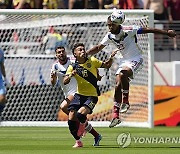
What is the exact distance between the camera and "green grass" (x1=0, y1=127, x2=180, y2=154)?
14281 millimetres

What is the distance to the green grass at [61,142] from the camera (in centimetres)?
1428

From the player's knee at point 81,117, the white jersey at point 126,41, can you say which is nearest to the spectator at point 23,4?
the white jersey at point 126,41

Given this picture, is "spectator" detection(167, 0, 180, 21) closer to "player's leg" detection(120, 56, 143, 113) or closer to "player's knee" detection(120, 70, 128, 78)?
"player's leg" detection(120, 56, 143, 113)

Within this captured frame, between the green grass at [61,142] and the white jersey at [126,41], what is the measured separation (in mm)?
1719

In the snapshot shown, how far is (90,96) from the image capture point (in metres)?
15.4

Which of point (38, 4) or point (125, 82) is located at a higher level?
point (38, 4)

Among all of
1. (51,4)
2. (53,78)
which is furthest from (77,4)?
(53,78)

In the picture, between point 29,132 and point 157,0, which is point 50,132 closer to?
point 29,132

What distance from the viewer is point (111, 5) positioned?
24.5 meters

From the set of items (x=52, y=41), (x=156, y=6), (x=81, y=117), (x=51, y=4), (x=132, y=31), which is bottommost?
(x=81, y=117)

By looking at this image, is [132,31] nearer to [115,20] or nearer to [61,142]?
[115,20]

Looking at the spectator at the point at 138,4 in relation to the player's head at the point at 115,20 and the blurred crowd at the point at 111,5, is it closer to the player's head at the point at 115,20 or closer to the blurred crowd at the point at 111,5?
the blurred crowd at the point at 111,5

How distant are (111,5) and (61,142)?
8791mm

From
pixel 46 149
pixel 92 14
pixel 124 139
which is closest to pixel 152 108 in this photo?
pixel 92 14
